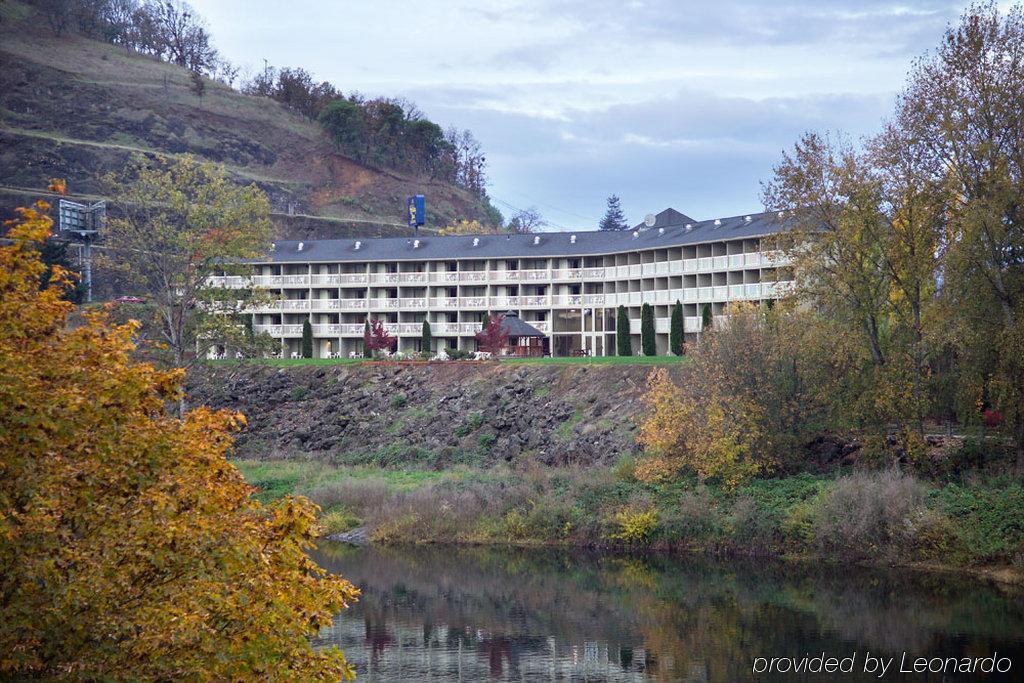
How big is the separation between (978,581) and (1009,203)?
14.5 metres

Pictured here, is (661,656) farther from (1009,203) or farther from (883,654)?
(1009,203)

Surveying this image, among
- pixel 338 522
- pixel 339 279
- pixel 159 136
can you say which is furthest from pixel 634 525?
pixel 159 136

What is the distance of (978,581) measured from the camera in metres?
37.2

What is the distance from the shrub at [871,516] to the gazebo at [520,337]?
42.4 m

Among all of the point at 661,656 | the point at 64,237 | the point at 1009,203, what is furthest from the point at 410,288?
the point at 661,656

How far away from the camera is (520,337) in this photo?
8469 cm

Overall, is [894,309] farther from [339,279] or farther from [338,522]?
[339,279]

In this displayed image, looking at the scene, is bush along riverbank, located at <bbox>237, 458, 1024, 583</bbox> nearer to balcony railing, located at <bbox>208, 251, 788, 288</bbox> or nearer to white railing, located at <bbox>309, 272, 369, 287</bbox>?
balcony railing, located at <bbox>208, 251, 788, 288</bbox>

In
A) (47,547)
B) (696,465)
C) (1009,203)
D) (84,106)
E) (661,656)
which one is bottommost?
(661,656)

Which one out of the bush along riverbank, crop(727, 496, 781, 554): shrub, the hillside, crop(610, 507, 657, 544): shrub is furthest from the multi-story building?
crop(727, 496, 781, 554): shrub

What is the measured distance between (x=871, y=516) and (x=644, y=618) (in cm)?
1097

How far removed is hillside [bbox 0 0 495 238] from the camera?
124250mm

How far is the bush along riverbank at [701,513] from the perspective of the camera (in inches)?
1554

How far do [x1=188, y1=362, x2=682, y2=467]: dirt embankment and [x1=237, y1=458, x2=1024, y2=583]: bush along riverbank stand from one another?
4542mm
